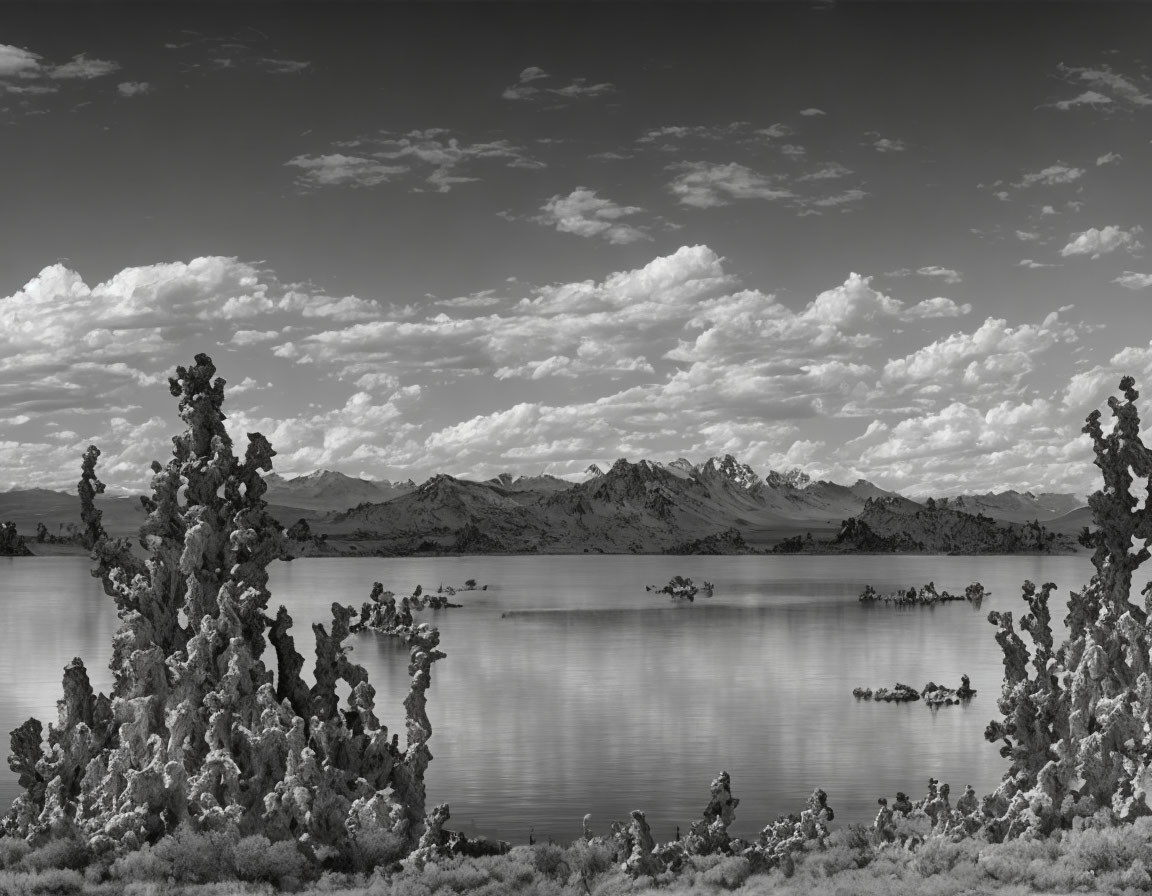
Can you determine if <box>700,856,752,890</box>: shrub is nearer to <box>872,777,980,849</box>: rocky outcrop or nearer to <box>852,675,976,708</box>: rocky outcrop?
<box>872,777,980,849</box>: rocky outcrop

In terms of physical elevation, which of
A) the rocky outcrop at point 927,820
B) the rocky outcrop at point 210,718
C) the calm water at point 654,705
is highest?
the rocky outcrop at point 210,718

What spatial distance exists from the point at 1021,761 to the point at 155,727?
20636 millimetres

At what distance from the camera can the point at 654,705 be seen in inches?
2506

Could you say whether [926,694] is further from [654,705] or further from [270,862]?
[270,862]

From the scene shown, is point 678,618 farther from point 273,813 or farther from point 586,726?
point 273,813

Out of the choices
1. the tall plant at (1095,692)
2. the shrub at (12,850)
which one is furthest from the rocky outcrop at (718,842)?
the shrub at (12,850)

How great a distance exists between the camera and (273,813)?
2630 cm

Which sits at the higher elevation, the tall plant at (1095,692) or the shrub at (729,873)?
the tall plant at (1095,692)

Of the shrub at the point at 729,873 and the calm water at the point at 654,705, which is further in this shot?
the calm water at the point at 654,705

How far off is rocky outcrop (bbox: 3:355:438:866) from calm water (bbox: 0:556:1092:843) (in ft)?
29.7

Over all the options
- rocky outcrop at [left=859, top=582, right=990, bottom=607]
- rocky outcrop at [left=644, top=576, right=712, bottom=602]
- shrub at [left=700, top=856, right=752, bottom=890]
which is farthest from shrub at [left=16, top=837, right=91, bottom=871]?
rocky outcrop at [left=644, top=576, right=712, bottom=602]

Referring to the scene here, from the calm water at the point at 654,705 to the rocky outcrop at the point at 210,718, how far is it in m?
9.05

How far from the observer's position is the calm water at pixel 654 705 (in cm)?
4147

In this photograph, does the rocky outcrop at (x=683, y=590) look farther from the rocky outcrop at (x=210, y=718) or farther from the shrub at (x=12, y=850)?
the shrub at (x=12, y=850)
